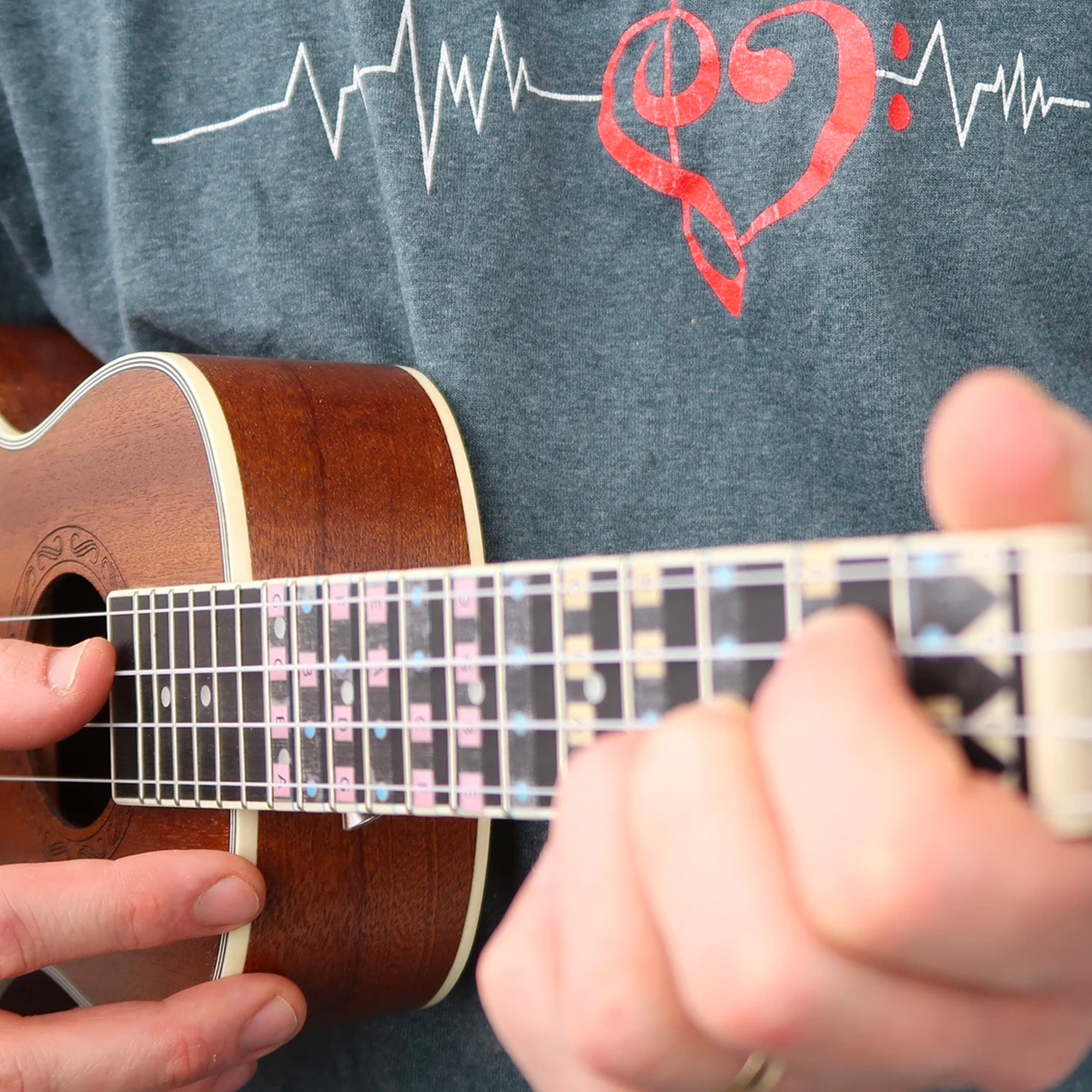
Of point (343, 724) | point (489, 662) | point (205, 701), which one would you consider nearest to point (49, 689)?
point (205, 701)

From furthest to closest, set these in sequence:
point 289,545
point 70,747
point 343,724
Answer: point 70,747
point 289,545
point 343,724

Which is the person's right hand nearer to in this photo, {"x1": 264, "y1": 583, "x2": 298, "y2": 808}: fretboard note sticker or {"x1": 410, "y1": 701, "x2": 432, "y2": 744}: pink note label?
{"x1": 264, "y1": 583, "x2": 298, "y2": 808}: fretboard note sticker

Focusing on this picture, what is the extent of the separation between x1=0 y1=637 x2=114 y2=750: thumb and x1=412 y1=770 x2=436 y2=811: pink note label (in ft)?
0.88

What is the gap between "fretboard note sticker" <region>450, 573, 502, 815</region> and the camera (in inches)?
17.5

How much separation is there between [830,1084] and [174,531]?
481mm

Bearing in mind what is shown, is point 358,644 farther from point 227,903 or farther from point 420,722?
point 227,903

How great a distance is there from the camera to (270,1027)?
1.95 feet

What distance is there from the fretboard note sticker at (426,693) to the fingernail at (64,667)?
0.89 ft

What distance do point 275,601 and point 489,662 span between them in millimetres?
154

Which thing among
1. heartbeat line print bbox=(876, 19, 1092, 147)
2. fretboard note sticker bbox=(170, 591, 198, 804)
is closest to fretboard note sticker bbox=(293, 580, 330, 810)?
fretboard note sticker bbox=(170, 591, 198, 804)

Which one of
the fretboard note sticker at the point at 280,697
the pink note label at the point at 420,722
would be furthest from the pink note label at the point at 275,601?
the pink note label at the point at 420,722

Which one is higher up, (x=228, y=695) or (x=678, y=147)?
(x=678, y=147)

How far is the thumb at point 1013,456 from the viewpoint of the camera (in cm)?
31

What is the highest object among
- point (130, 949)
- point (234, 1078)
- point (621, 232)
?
point (621, 232)
